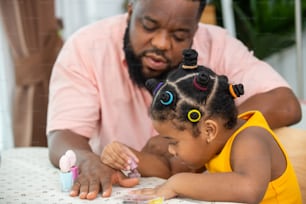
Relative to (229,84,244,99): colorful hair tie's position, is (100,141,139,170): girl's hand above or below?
below

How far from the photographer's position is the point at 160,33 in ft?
4.57

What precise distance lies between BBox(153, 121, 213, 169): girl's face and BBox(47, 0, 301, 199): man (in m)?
0.17

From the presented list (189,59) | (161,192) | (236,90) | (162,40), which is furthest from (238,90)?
A: (162,40)

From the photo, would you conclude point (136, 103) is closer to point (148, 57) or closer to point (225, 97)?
point (148, 57)

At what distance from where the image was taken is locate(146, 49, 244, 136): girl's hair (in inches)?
40.6

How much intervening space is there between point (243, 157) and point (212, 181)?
0.23 feet

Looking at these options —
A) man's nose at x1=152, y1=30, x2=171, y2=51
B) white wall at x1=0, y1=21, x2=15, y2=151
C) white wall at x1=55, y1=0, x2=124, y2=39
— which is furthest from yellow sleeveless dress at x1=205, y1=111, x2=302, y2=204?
white wall at x1=55, y1=0, x2=124, y2=39

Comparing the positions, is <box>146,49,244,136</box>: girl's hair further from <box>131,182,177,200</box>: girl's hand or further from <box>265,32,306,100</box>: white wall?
<box>265,32,306,100</box>: white wall

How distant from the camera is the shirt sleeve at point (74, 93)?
1419mm

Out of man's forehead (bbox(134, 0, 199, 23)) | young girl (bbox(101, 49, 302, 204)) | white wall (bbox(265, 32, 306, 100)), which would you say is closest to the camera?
young girl (bbox(101, 49, 302, 204))

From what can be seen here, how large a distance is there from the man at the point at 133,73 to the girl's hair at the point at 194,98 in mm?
216

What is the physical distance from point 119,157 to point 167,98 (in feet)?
0.53

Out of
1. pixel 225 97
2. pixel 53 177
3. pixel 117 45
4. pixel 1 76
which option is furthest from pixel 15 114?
pixel 225 97

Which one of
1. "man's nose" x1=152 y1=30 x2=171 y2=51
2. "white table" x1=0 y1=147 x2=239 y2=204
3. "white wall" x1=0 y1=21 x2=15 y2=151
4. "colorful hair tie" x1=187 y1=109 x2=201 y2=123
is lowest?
"white wall" x1=0 y1=21 x2=15 y2=151
